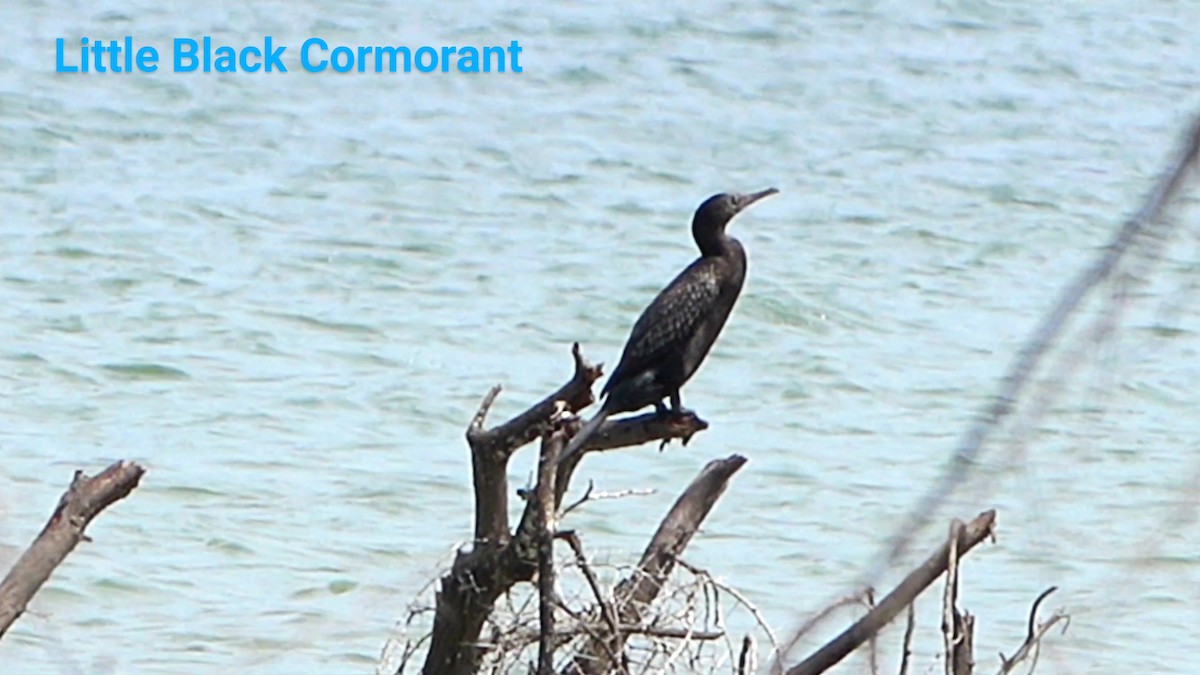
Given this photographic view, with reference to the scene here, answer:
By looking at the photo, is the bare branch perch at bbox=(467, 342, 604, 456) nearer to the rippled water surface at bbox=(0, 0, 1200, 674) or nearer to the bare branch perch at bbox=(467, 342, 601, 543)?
the bare branch perch at bbox=(467, 342, 601, 543)

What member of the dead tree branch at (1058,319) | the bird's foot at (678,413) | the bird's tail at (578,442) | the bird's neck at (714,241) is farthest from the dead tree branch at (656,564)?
the dead tree branch at (1058,319)

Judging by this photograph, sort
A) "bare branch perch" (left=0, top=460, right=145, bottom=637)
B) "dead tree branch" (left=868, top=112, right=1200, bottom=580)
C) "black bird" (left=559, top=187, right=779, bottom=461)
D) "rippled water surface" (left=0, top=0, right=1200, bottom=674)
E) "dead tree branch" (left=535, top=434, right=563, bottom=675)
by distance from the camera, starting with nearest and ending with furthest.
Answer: "dead tree branch" (left=868, top=112, right=1200, bottom=580) → "bare branch perch" (left=0, top=460, right=145, bottom=637) → "dead tree branch" (left=535, top=434, right=563, bottom=675) → "black bird" (left=559, top=187, right=779, bottom=461) → "rippled water surface" (left=0, top=0, right=1200, bottom=674)

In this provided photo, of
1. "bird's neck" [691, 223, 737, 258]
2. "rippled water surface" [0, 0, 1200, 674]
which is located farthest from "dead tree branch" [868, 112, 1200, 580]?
"bird's neck" [691, 223, 737, 258]

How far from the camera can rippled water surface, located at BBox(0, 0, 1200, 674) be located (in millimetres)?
6438

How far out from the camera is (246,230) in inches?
426

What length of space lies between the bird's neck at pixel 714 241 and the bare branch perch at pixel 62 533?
177cm

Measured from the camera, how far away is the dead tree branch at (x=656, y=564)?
10.0 ft

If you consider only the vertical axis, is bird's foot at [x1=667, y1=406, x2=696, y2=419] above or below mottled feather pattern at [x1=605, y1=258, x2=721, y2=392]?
below

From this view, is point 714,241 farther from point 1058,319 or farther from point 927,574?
point 1058,319

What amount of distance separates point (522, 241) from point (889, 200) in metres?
2.23

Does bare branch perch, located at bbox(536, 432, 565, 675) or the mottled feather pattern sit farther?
the mottled feather pattern

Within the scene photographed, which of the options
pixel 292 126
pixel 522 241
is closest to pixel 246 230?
pixel 522 241

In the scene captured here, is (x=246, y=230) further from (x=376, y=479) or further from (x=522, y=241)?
(x=376, y=479)

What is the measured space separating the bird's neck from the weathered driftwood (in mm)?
1037
